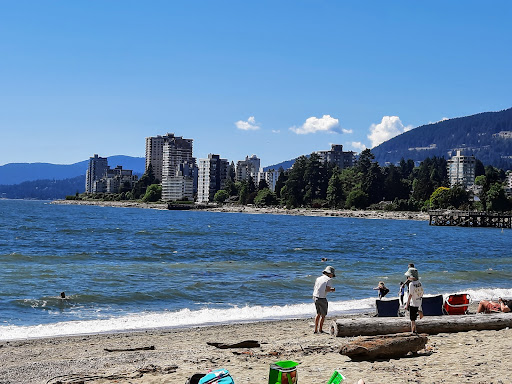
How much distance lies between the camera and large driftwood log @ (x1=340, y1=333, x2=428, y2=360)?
427 inches

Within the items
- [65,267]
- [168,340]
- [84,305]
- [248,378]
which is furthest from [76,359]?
[65,267]

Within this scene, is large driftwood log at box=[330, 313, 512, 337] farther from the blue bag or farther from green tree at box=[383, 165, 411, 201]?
green tree at box=[383, 165, 411, 201]

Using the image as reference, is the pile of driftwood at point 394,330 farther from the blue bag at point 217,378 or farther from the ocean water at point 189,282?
the ocean water at point 189,282

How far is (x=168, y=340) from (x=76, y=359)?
280cm

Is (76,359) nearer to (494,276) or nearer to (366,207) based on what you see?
(494,276)

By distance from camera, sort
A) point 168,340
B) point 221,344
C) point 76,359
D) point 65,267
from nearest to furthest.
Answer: point 76,359, point 221,344, point 168,340, point 65,267

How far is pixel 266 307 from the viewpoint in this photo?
806 inches

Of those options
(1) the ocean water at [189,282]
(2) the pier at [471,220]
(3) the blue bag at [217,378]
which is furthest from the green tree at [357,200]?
(3) the blue bag at [217,378]

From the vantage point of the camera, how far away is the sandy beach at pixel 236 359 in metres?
9.81

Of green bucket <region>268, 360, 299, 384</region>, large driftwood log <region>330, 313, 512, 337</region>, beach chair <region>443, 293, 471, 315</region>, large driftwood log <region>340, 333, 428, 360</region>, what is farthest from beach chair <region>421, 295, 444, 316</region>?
green bucket <region>268, 360, 299, 384</region>

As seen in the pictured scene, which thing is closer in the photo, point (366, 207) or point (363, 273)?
point (363, 273)

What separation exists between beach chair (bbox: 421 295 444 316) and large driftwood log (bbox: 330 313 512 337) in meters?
1.91

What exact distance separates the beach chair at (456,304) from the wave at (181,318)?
10.7 feet

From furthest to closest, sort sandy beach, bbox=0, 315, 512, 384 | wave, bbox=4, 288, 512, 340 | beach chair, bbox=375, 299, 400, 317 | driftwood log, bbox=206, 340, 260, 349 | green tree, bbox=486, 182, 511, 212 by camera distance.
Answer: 1. green tree, bbox=486, 182, 511, 212
2. beach chair, bbox=375, 299, 400, 317
3. wave, bbox=4, 288, 512, 340
4. driftwood log, bbox=206, 340, 260, 349
5. sandy beach, bbox=0, 315, 512, 384
